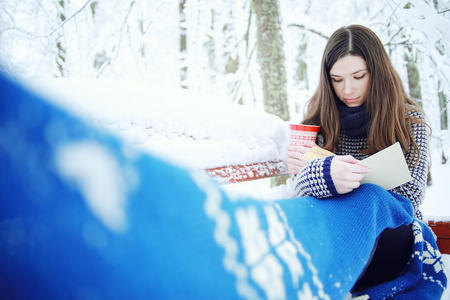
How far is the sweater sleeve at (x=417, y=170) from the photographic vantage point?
3.68 feet

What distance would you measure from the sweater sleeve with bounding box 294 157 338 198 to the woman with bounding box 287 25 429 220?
226 millimetres

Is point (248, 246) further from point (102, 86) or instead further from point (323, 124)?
point (323, 124)

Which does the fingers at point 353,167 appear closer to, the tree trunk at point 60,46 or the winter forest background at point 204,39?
the winter forest background at point 204,39

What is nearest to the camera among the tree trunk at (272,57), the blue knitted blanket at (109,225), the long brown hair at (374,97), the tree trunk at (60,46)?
the blue knitted blanket at (109,225)

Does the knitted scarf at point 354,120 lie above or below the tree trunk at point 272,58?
below

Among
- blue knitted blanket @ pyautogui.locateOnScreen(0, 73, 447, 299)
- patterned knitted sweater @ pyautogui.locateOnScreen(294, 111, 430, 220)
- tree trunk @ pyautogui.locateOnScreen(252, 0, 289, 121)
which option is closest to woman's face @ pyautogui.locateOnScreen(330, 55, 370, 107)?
patterned knitted sweater @ pyautogui.locateOnScreen(294, 111, 430, 220)

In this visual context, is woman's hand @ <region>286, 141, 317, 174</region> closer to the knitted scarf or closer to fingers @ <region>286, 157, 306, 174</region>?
fingers @ <region>286, 157, 306, 174</region>

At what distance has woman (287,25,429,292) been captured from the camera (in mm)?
939

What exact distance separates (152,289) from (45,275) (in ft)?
0.46

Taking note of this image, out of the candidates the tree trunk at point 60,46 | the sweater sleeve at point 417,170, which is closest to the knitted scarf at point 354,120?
the sweater sleeve at point 417,170

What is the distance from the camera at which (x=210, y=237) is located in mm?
434

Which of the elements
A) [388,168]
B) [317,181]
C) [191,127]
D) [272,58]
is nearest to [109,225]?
[191,127]

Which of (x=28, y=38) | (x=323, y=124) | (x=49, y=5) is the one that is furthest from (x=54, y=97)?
(x=49, y=5)

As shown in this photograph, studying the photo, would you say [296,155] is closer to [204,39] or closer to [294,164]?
[294,164]
